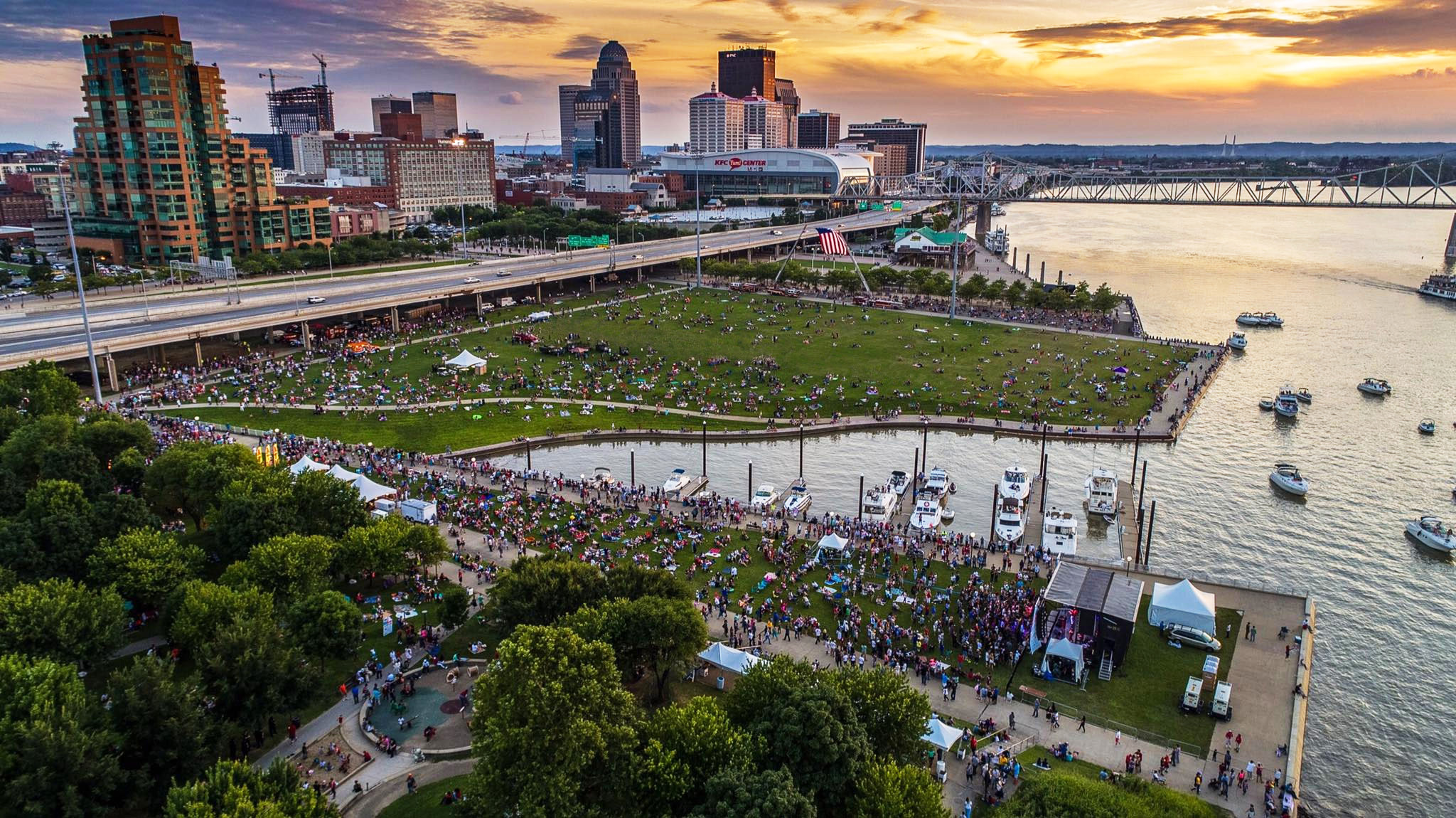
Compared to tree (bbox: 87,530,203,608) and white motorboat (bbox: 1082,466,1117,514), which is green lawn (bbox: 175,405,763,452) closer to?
white motorboat (bbox: 1082,466,1117,514)

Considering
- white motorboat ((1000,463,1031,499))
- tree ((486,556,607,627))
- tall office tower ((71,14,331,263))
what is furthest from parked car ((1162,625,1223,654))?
tall office tower ((71,14,331,263))

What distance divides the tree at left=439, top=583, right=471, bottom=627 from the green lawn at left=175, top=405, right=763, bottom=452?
91.3 ft

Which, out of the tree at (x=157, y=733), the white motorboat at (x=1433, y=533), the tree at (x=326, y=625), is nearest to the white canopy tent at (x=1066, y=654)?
the tree at (x=326, y=625)

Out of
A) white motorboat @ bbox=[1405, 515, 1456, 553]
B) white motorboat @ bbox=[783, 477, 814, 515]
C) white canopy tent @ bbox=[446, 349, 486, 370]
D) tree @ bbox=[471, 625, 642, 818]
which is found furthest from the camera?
white canopy tent @ bbox=[446, 349, 486, 370]

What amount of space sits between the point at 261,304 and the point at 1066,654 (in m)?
88.3

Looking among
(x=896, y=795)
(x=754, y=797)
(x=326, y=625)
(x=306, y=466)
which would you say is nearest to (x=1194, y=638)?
(x=896, y=795)

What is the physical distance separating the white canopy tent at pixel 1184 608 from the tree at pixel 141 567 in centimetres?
4405

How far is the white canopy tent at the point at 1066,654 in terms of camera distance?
37469mm

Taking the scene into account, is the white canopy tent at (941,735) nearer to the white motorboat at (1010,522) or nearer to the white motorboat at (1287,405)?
the white motorboat at (1010,522)

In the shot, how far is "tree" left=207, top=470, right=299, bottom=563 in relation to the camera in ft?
142

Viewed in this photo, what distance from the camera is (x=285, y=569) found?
128 ft

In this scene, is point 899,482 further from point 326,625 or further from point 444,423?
point 326,625

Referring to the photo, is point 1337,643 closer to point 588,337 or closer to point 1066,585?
point 1066,585

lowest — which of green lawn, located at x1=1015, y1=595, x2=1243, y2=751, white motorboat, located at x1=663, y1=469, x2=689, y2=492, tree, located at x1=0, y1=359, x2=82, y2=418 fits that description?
green lawn, located at x1=1015, y1=595, x2=1243, y2=751
